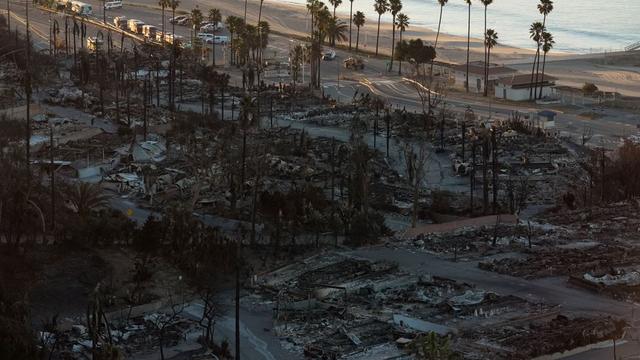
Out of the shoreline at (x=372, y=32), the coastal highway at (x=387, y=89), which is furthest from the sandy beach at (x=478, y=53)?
the coastal highway at (x=387, y=89)

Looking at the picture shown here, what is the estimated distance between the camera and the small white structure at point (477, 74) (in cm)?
6331

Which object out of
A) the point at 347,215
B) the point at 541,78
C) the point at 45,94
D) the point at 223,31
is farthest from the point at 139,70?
the point at 347,215

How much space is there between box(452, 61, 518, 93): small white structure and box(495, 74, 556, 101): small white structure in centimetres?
101

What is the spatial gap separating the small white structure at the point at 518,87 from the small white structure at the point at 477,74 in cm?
101

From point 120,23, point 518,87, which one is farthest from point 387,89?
point 120,23

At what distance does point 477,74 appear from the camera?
64.2 m

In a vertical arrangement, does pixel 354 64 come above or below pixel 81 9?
below

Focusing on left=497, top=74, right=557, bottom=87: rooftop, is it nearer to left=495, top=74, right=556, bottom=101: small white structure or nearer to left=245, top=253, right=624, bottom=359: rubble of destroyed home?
left=495, top=74, right=556, bottom=101: small white structure

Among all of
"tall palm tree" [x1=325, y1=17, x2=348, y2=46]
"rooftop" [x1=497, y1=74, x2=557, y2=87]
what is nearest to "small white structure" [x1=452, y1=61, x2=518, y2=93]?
"rooftop" [x1=497, y1=74, x2=557, y2=87]

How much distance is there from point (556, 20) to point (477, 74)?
4460cm

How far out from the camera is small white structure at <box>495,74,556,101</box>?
6000cm

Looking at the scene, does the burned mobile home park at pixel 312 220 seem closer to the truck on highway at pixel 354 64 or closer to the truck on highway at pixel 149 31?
the truck on highway at pixel 354 64

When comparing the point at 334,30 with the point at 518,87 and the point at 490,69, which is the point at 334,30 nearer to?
the point at 490,69

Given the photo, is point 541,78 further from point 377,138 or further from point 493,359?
point 493,359
